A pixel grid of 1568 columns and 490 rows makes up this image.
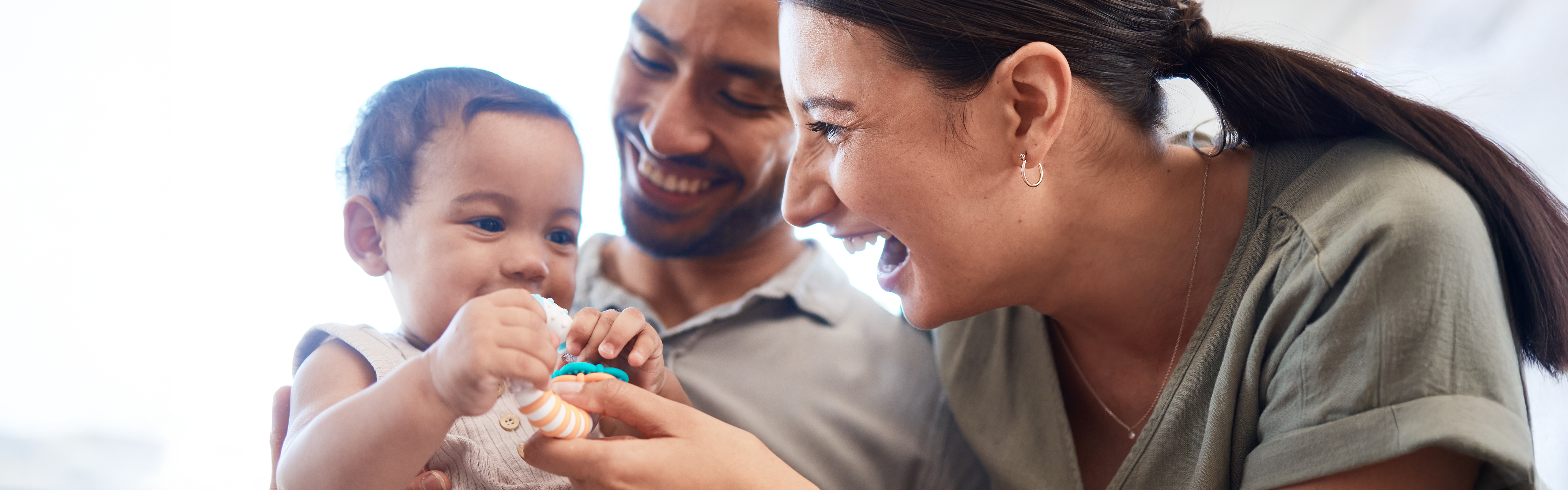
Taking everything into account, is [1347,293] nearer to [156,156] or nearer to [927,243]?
[927,243]

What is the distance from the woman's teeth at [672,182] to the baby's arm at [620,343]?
0.50 m

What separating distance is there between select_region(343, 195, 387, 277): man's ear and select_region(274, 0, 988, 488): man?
473 mm

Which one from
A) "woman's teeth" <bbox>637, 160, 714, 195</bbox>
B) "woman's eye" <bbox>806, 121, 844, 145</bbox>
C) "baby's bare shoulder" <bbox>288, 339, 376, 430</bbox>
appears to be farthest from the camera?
"woman's teeth" <bbox>637, 160, 714, 195</bbox>

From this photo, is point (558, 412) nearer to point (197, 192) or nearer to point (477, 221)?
point (477, 221)

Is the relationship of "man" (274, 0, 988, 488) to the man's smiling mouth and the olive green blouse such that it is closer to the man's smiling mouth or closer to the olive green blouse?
the man's smiling mouth

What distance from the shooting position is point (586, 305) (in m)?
1.67

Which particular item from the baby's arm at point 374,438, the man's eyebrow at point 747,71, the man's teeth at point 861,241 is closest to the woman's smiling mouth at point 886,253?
the man's teeth at point 861,241

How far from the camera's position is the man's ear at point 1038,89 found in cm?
103

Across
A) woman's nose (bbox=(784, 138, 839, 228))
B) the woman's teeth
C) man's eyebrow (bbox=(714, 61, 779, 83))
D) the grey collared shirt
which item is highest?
man's eyebrow (bbox=(714, 61, 779, 83))

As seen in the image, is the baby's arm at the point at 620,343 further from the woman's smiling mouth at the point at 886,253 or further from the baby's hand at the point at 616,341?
the woman's smiling mouth at the point at 886,253

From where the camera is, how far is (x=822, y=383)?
5.05 feet

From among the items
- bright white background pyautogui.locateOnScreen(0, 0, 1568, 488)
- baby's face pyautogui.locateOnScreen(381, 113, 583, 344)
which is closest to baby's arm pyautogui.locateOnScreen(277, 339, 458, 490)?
baby's face pyautogui.locateOnScreen(381, 113, 583, 344)

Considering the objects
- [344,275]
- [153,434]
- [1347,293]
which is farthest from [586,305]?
[1347,293]

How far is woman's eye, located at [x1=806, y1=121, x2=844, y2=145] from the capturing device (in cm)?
111
